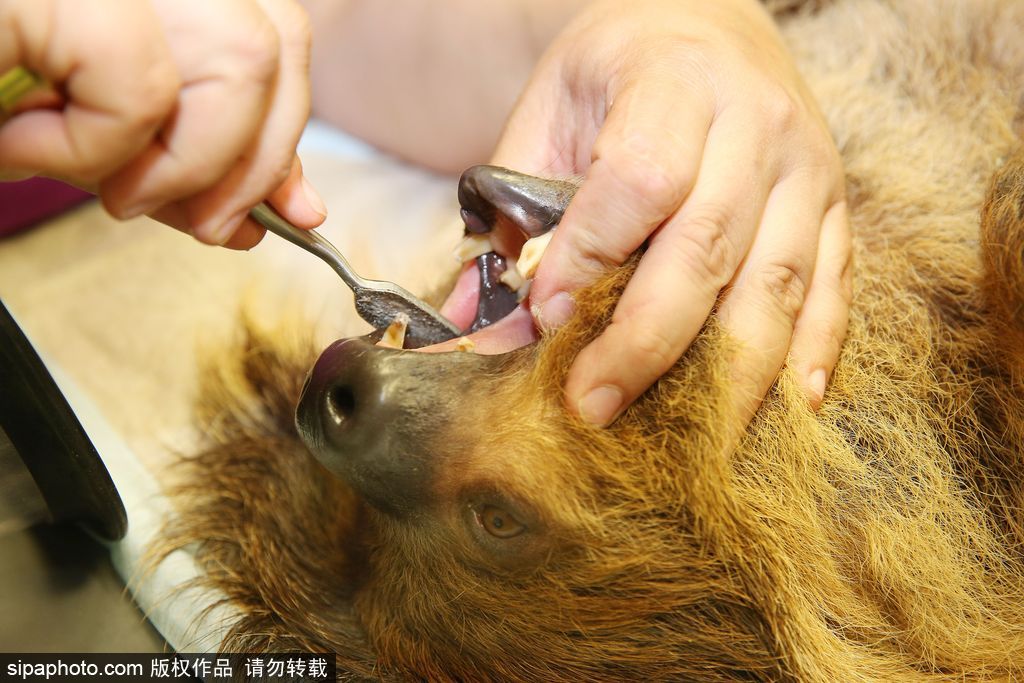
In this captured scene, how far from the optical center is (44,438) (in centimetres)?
117

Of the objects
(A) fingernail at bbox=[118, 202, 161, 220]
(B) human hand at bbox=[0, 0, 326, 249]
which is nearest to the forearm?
(B) human hand at bbox=[0, 0, 326, 249]

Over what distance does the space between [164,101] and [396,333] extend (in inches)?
20.0

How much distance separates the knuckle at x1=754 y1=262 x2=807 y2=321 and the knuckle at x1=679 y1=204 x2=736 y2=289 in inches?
2.9

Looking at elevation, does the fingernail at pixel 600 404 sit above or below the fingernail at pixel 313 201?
below

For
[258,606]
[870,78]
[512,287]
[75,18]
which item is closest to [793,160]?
[512,287]

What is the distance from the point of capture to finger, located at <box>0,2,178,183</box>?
726mm

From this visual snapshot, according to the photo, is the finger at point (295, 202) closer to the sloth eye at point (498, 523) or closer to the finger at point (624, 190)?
the finger at point (624, 190)

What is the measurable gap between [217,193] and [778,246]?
29.2 inches

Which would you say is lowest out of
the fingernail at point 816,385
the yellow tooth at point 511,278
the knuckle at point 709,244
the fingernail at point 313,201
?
the yellow tooth at point 511,278

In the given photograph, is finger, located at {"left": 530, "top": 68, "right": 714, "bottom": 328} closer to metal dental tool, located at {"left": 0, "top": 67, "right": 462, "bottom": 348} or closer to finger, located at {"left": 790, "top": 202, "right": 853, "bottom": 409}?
metal dental tool, located at {"left": 0, "top": 67, "right": 462, "bottom": 348}

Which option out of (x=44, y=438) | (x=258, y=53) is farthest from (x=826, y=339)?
(x=44, y=438)

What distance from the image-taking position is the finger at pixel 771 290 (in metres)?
1.16

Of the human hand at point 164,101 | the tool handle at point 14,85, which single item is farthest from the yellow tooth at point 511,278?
the tool handle at point 14,85

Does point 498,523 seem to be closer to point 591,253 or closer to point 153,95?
point 591,253
